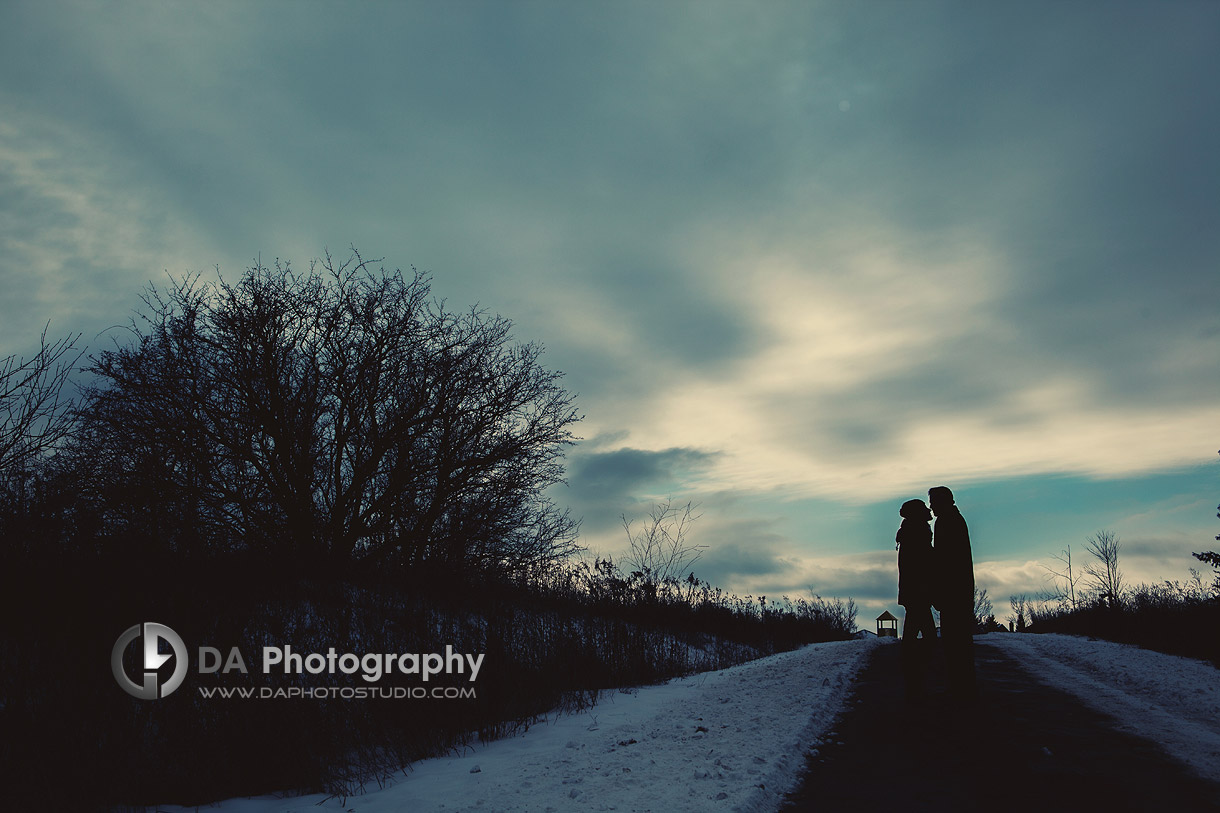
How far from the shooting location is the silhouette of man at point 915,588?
8.06 metres

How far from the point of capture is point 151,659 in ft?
21.6

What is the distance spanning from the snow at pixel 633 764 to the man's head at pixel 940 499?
8.58 feet

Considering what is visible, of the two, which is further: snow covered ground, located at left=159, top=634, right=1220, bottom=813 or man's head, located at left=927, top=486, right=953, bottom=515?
man's head, located at left=927, top=486, right=953, bottom=515

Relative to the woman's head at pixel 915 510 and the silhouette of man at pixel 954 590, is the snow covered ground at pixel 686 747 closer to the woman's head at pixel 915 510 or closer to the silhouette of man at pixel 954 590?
the silhouette of man at pixel 954 590

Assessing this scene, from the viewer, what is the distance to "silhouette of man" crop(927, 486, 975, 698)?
7.90 meters

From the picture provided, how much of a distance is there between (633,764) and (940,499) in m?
4.98

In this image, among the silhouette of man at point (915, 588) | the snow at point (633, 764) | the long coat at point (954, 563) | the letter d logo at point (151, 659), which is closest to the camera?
the snow at point (633, 764)

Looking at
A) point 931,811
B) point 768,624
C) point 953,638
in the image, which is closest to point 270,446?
point 953,638

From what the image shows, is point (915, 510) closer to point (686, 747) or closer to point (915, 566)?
Result: point (915, 566)

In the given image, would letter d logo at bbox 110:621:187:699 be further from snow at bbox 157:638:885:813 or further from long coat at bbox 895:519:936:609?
long coat at bbox 895:519:936:609

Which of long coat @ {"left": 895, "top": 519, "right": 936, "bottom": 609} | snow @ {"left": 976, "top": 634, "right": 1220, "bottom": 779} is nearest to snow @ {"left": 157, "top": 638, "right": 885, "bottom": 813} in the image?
long coat @ {"left": 895, "top": 519, "right": 936, "bottom": 609}

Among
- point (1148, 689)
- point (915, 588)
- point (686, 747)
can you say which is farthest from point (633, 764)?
point (1148, 689)

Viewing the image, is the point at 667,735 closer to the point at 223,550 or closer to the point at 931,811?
the point at 931,811

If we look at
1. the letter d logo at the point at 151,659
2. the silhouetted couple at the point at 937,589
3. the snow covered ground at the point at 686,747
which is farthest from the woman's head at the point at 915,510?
the letter d logo at the point at 151,659
